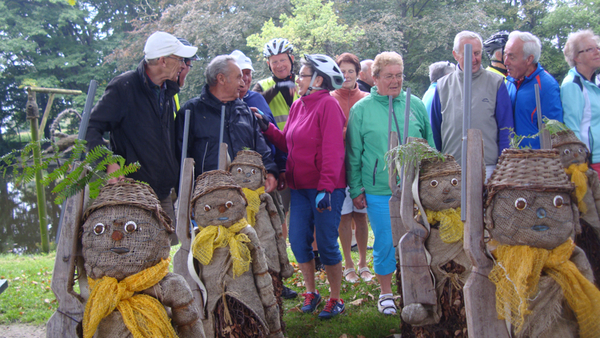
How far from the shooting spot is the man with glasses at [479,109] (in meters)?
3.70

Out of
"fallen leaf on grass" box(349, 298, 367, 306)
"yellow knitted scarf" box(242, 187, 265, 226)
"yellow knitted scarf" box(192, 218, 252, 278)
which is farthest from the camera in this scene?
"fallen leaf on grass" box(349, 298, 367, 306)

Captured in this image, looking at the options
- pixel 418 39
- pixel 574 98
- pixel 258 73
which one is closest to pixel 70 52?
pixel 258 73

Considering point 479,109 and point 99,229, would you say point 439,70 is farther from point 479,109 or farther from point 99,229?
point 99,229

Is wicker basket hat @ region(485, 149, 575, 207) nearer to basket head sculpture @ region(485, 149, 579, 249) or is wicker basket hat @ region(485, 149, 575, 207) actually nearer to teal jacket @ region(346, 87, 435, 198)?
basket head sculpture @ region(485, 149, 579, 249)

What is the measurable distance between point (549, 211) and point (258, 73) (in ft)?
43.5

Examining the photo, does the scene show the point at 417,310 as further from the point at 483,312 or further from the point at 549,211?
the point at 549,211

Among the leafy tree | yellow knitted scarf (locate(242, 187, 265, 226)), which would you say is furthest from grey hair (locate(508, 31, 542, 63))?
the leafy tree

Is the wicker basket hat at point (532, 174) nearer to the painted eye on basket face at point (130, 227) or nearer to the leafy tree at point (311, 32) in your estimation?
the painted eye on basket face at point (130, 227)

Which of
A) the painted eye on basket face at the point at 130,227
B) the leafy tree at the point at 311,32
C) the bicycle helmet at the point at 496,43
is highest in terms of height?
the leafy tree at the point at 311,32

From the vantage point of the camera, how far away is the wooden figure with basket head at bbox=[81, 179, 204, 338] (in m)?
2.03

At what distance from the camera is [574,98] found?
398 cm

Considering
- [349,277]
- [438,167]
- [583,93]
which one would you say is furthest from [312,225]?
[583,93]

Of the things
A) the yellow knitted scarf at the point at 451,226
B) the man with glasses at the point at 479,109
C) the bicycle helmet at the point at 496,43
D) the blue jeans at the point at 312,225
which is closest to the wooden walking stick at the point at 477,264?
the yellow knitted scarf at the point at 451,226

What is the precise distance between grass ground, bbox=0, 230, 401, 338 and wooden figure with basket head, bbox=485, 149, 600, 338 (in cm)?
167
